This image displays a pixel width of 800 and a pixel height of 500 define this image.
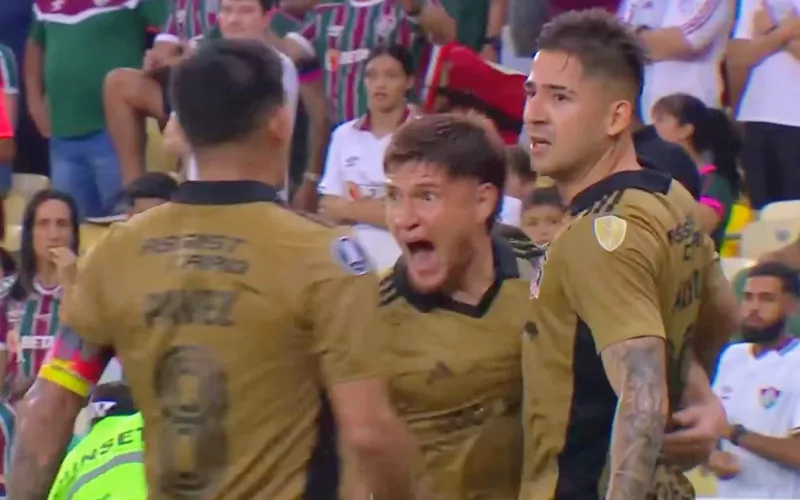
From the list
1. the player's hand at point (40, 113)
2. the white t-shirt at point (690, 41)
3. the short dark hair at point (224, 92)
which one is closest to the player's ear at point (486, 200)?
the short dark hair at point (224, 92)

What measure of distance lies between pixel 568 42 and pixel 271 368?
0.89m

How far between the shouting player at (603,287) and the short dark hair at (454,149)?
0.27 metres

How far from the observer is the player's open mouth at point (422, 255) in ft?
11.5

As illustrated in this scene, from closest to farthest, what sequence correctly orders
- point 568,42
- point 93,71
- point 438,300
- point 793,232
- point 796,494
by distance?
point 568,42 < point 438,300 < point 796,494 < point 793,232 < point 93,71

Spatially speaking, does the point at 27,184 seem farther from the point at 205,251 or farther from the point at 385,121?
the point at 205,251

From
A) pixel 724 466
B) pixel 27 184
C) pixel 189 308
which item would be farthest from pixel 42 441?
pixel 27 184

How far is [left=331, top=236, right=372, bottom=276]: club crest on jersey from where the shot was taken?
293cm

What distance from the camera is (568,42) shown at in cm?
324

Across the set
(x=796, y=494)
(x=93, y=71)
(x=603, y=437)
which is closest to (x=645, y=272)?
(x=603, y=437)

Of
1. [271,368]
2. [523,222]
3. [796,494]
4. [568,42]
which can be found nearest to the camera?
[271,368]

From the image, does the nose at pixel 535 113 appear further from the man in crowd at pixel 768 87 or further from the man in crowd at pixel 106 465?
the man in crowd at pixel 768 87

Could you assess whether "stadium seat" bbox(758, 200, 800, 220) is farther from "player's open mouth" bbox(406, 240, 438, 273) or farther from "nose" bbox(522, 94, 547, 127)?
"nose" bbox(522, 94, 547, 127)

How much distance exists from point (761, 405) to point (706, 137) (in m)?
1.68

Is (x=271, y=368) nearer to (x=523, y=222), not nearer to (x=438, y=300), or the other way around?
(x=438, y=300)
